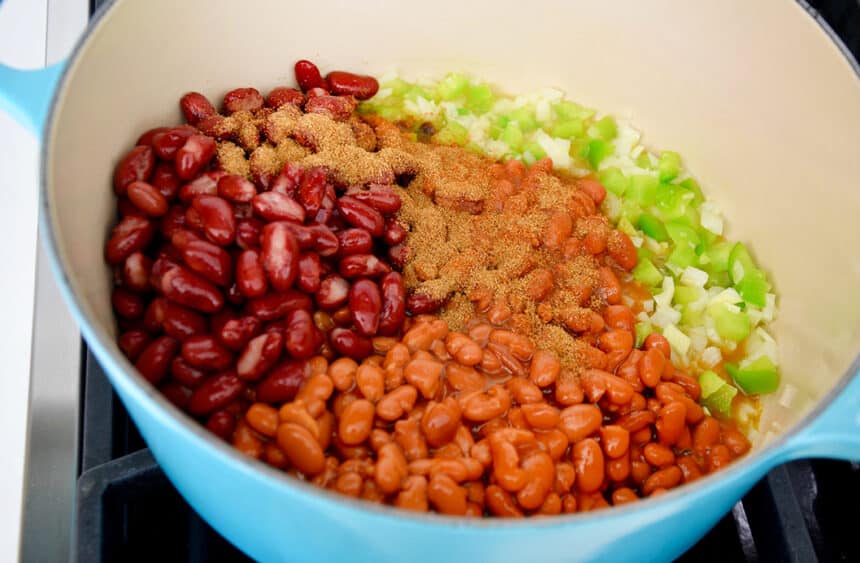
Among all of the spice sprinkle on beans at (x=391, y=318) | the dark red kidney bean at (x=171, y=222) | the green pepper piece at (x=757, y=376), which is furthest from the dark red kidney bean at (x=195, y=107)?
the green pepper piece at (x=757, y=376)

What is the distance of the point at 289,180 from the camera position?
112 cm

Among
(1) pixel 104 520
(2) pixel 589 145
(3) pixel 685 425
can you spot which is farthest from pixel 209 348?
(2) pixel 589 145

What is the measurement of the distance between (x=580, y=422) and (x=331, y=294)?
0.37m

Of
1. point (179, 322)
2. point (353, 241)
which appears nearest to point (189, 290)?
point (179, 322)

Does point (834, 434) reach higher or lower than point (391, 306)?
higher

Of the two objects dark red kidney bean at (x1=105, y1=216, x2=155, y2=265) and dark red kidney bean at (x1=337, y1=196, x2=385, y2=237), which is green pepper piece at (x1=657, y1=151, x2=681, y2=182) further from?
dark red kidney bean at (x1=105, y1=216, x2=155, y2=265)

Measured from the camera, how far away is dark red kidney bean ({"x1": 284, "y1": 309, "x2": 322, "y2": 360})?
98cm

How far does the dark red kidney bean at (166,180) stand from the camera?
3.51 feet

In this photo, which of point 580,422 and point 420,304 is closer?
point 580,422

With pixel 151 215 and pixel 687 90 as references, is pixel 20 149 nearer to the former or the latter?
pixel 151 215

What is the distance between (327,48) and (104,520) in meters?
0.85

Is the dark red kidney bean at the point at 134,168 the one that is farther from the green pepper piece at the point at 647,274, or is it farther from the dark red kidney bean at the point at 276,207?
the green pepper piece at the point at 647,274

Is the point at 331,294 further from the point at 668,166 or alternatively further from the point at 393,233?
the point at 668,166

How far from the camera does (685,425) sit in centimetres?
108
